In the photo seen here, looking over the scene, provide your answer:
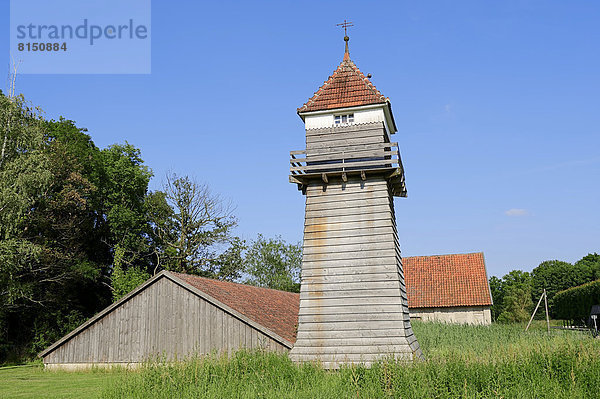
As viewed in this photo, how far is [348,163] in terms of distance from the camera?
1792cm

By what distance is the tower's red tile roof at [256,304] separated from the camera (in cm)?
2114

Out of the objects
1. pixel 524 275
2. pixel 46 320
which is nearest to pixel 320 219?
pixel 46 320

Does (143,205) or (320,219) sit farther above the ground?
(143,205)

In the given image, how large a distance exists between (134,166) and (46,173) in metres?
12.0

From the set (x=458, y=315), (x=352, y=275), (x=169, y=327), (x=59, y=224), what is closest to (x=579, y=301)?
(x=458, y=315)

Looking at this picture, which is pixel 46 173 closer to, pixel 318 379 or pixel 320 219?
pixel 320 219

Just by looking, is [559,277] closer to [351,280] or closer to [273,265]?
[273,265]

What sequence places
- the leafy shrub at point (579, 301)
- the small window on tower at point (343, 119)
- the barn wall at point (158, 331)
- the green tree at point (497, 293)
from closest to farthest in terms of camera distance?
the small window on tower at point (343, 119), the barn wall at point (158, 331), the leafy shrub at point (579, 301), the green tree at point (497, 293)

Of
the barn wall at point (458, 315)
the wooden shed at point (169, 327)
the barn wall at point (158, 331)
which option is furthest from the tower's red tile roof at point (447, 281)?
the barn wall at point (158, 331)

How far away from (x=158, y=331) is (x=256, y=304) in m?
4.81

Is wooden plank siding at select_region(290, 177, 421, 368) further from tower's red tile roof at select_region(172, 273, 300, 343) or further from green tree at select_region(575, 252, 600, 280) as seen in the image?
green tree at select_region(575, 252, 600, 280)

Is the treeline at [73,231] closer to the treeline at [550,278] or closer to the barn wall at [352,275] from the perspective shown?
the barn wall at [352,275]

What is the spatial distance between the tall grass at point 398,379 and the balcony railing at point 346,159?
6859 millimetres

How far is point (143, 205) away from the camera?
3934 centimetres
